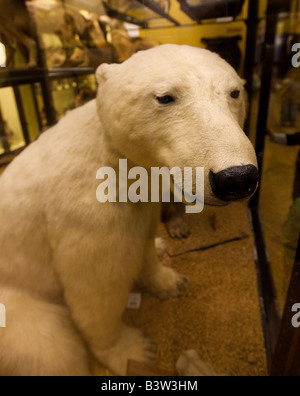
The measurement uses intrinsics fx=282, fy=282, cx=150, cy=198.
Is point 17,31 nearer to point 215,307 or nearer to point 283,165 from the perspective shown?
point 283,165

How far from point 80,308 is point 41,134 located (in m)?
0.67

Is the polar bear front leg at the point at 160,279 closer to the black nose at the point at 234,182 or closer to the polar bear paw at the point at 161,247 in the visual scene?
the polar bear paw at the point at 161,247

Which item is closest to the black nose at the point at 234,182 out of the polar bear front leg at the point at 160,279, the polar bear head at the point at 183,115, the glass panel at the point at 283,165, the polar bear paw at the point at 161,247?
the polar bear head at the point at 183,115

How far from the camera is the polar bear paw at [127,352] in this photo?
4.07 ft

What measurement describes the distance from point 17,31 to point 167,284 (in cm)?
127

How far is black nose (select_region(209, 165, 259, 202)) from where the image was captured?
21.0 inches

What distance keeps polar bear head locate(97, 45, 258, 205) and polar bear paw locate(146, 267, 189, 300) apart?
884 mm

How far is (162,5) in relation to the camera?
0.74m

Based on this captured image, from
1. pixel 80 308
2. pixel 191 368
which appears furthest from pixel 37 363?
pixel 191 368

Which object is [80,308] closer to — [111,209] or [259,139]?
[111,209]

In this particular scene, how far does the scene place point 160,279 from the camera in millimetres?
1515

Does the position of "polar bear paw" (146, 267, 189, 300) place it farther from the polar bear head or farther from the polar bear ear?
the polar bear ear

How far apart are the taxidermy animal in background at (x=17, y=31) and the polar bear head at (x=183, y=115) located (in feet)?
0.97

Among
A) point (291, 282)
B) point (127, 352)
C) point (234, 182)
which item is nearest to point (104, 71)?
point (234, 182)
